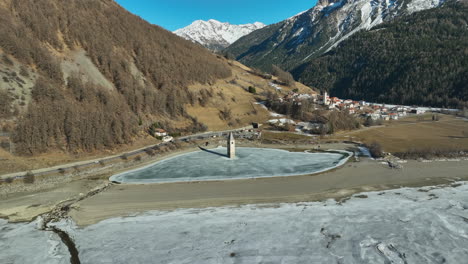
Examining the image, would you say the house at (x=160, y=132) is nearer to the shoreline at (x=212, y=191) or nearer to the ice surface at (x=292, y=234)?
the shoreline at (x=212, y=191)

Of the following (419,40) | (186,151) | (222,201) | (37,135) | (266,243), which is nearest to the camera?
(266,243)

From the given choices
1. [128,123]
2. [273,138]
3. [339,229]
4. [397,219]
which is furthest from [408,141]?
[128,123]

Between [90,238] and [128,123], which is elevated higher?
[128,123]

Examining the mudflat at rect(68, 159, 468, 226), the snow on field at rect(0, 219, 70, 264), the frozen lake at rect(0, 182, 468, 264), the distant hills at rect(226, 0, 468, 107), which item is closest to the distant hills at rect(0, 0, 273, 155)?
the mudflat at rect(68, 159, 468, 226)

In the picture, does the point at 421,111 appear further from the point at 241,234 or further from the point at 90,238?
the point at 90,238

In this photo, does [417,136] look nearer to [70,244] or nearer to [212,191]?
[212,191]

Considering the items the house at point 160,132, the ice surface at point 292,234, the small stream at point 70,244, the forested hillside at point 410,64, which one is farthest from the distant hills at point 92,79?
the forested hillside at point 410,64
